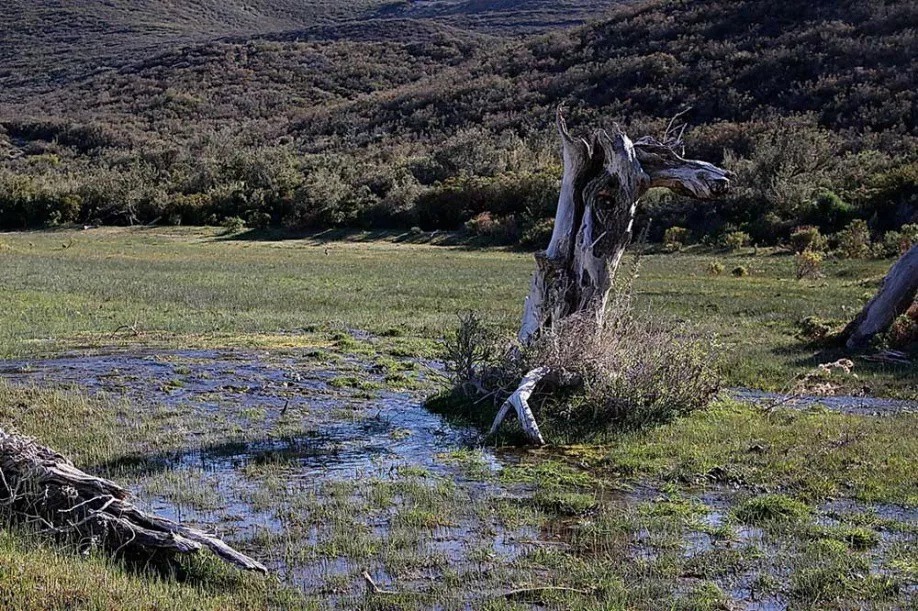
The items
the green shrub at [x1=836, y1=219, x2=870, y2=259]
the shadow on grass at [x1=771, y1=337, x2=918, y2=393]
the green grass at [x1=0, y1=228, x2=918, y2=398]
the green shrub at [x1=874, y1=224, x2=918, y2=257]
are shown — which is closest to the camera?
the shadow on grass at [x1=771, y1=337, x2=918, y2=393]

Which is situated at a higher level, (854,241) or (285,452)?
(854,241)

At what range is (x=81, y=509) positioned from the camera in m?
7.62

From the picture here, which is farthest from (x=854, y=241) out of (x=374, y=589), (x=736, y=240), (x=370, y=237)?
(x=374, y=589)

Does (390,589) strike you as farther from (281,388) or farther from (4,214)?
(4,214)

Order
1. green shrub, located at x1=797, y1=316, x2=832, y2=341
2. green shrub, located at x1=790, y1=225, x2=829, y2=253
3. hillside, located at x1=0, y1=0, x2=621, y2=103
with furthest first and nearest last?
hillside, located at x1=0, y1=0, x2=621, y2=103 < green shrub, located at x1=790, y1=225, x2=829, y2=253 < green shrub, located at x1=797, y1=316, x2=832, y2=341

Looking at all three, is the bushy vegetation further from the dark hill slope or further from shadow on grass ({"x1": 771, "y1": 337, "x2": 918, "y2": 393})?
the dark hill slope

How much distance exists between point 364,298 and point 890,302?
1386 cm

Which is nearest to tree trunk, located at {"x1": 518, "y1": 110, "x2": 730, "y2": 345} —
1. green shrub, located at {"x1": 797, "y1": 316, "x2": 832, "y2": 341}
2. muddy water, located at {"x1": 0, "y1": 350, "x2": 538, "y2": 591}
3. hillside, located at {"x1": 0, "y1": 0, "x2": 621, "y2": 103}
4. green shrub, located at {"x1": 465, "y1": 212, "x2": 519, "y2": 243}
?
muddy water, located at {"x1": 0, "y1": 350, "x2": 538, "y2": 591}

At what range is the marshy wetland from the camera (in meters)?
7.07

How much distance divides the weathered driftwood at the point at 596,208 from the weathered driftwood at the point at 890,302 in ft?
18.3

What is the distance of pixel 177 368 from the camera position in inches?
659

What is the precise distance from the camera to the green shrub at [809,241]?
3559cm

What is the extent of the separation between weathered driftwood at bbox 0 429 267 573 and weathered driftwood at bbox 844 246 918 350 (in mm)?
13319

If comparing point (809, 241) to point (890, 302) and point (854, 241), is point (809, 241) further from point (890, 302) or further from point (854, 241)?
point (890, 302)
